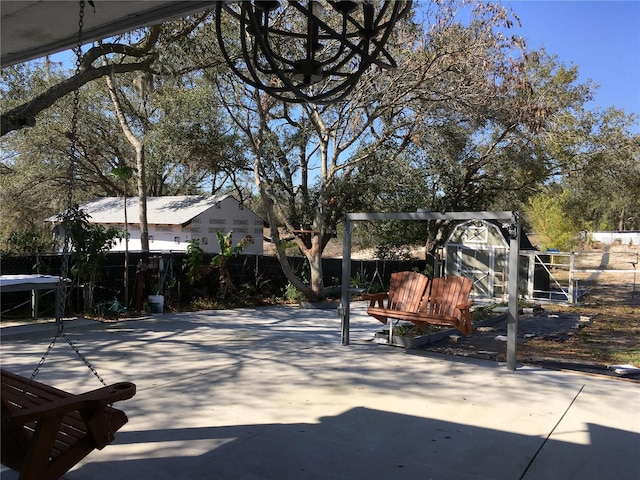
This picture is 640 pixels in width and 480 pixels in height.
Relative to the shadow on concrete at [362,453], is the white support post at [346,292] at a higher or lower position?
higher

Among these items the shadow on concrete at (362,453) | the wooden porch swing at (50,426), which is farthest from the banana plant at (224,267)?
the wooden porch swing at (50,426)

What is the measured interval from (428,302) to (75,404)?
573 centimetres

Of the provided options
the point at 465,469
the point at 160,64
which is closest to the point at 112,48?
the point at 160,64

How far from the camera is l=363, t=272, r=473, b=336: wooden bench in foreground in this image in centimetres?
682

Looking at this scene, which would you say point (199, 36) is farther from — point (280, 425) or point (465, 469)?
point (465, 469)

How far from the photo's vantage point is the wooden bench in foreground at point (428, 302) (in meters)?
6.82

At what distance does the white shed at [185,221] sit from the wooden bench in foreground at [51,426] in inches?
561

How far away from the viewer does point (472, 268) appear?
16984 millimetres

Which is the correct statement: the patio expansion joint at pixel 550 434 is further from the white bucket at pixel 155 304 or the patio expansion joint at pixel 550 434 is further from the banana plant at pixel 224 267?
the banana plant at pixel 224 267

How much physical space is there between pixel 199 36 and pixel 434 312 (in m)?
7.16

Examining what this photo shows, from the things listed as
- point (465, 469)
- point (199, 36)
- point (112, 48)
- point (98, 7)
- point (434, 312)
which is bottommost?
point (465, 469)

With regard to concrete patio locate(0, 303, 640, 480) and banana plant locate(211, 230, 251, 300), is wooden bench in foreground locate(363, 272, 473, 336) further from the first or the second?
banana plant locate(211, 230, 251, 300)

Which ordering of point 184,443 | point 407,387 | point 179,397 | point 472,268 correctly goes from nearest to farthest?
point 184,443 < point 179,397 < point 407,387 < point 472,268

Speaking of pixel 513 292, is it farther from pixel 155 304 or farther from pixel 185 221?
pixel 185 221
